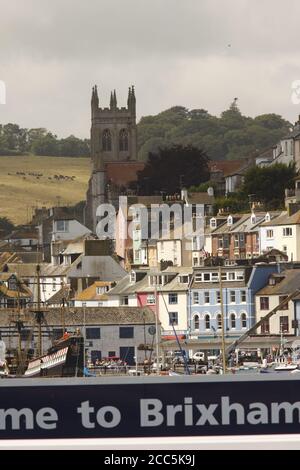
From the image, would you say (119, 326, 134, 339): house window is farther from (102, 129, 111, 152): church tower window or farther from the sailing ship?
(102, 129, 111, 152): church tower window

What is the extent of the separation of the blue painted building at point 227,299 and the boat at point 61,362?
37.9 ft

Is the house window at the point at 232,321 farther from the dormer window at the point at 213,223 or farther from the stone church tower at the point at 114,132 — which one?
the stone church tower at the point at 114,132

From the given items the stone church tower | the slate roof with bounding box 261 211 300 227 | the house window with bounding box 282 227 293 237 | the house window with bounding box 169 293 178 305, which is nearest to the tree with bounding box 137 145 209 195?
the stone church tower

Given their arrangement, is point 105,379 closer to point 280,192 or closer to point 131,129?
point 280,192

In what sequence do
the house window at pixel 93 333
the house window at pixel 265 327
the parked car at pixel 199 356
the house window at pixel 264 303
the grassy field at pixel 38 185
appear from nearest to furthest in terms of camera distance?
1. the parked car at pixel 199 356
2. the house window at pixel 265 327
3. the house window at pixel 264 303
4. the house window at pixel 93 333
5. the grassy field at pixel 38 185

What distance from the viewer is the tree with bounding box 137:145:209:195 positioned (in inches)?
3994

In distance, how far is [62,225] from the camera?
112 metres

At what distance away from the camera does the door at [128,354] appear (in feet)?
193

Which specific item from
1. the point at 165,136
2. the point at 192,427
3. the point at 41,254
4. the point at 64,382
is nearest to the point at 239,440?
the point at 192,427

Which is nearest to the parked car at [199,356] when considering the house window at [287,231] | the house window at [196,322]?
the house window at [196,322]

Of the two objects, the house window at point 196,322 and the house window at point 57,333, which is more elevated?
the house window at point 196,322

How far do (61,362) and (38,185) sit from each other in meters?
84.7

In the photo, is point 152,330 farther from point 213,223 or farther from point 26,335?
point 213,223

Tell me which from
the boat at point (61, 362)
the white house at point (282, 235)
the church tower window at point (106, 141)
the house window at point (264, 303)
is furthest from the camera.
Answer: the church tower window at point (106, 141)
